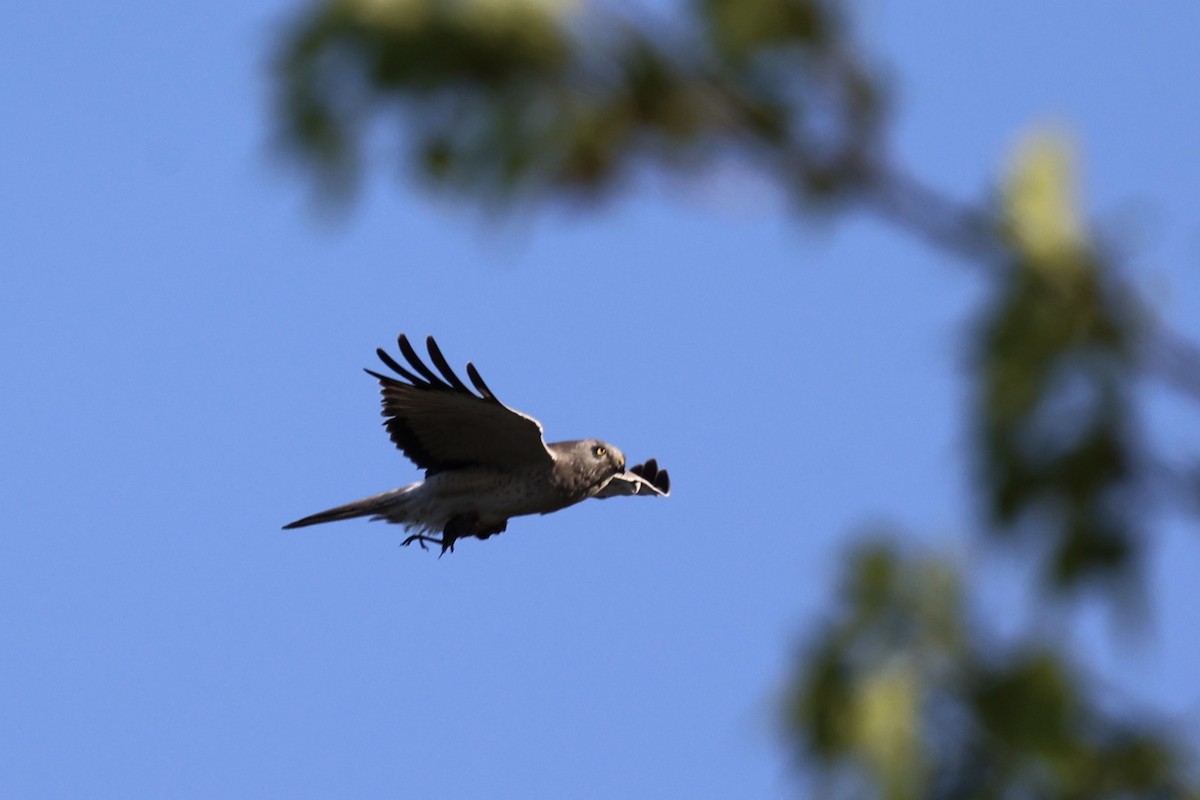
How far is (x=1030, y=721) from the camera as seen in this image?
3168mm

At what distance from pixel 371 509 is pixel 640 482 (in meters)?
2.40

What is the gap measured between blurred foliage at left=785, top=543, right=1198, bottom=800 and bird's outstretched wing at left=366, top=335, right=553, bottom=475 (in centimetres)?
896

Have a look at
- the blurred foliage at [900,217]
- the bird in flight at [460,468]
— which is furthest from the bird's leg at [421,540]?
the blurred foliage at [900,217]

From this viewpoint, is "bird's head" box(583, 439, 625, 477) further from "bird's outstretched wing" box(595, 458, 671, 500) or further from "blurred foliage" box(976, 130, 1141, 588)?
"blurred foliage" box(976, 130, 1141, 588)

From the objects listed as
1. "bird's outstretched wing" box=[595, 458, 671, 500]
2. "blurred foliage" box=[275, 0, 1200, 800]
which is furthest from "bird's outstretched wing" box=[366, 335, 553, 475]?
"blurred foliage" box=[275, 0, 1200, 800]

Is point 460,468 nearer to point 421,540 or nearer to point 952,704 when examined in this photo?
point 421,540

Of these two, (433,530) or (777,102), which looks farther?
(433,530)

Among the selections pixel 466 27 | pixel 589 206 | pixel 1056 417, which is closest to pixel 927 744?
pixel 1056 417

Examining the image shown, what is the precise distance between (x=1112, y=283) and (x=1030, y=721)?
0.88 m

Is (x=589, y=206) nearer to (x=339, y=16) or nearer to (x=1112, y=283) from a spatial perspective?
(x=339, y=16)

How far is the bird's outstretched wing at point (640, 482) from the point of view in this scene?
13.9m

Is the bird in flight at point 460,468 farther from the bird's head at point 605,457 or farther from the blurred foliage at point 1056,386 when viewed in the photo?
the blurred foliage at point 1056,386

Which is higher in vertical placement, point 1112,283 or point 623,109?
point 623,109

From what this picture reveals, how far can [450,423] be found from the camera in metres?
12.7
